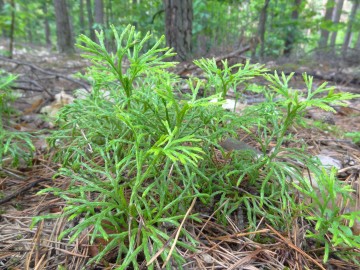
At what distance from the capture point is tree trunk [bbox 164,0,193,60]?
4559 millimetres

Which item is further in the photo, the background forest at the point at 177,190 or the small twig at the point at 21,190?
the small twig at the point at 21,190

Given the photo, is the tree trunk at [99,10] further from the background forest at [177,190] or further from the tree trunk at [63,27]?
the background forest at [177,190]

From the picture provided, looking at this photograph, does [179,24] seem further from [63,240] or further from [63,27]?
[63,27]

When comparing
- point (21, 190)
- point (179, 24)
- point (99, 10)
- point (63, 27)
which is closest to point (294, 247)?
point (21, 190)

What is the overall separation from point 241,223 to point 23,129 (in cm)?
209

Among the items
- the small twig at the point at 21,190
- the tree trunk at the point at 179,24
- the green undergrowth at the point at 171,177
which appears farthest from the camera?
the tree trunk at the point at 179,24

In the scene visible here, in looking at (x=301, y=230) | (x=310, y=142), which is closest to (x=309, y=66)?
(x=310, y=142)

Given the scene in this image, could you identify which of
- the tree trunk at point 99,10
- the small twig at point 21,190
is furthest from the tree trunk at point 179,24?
the tree trunk at point 99,10

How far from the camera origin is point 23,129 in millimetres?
2438

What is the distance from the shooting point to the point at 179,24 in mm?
4613

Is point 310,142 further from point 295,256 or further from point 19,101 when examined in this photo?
point 19,101

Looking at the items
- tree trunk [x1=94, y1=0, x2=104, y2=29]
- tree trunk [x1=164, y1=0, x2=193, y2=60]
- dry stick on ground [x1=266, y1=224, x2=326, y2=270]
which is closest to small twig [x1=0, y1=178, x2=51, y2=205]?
dry stick on ground [x1=266, y1=224, x2=326, y2=270]

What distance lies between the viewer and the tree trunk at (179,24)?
4.56 m

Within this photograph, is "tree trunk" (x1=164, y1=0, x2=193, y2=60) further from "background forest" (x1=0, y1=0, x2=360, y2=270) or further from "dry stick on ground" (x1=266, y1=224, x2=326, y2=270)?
"dry stick on ground" (x1=266, y1=224, x2=326, y2=270)
